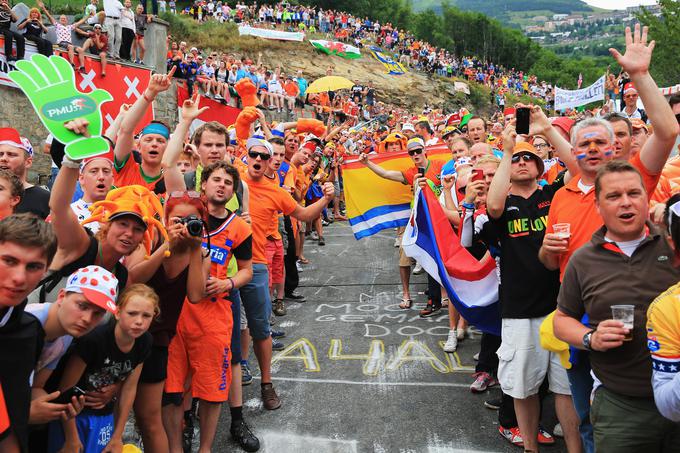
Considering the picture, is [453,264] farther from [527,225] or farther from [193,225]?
[193,225]

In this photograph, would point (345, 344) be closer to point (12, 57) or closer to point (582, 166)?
point (582, 166)

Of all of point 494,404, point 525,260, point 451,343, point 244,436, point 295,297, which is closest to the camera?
point 525,260

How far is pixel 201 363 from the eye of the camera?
373cm

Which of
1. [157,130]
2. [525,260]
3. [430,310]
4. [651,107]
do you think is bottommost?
[430,310]

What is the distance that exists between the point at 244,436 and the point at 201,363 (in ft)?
2.43

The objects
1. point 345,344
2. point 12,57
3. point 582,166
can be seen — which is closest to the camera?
point 582,166

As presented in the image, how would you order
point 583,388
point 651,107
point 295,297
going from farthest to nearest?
point 295,297
point 583,388
point 651,107

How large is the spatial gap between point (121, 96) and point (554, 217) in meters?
9.42

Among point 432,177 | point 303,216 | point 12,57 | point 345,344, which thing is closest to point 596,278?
point 303,216

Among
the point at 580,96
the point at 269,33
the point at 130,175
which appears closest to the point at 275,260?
the point at 130,175

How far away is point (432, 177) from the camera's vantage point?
6699mm

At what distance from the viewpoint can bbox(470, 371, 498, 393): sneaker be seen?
481 cm

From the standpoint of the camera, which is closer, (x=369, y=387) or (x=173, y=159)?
(x=173, y=159)

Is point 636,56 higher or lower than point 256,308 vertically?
higher
